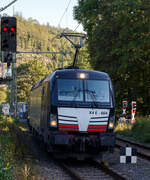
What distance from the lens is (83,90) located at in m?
12.4

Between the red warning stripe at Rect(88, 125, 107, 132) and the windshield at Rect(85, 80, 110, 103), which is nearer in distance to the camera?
the red warning stripe at Rect(88, 125, 107, 132)

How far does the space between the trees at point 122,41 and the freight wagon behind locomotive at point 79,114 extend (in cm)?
943

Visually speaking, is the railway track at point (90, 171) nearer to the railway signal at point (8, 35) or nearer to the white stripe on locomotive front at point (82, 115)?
the white stripe on locomotive front at point (82, 115)

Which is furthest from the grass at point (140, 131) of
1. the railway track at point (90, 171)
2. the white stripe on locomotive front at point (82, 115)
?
the white stripe on locomotive front at point (82, 115)

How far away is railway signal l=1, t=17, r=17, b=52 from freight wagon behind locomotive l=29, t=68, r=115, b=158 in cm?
185

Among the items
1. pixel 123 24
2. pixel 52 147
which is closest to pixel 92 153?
pixel 52 147

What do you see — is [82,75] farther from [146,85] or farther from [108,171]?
[146,85]

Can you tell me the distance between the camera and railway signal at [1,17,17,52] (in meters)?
11.5

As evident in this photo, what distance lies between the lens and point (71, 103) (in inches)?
472

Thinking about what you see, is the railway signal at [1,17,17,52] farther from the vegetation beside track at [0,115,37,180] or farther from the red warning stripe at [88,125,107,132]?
the red warning stripe at [88,125,107,132]

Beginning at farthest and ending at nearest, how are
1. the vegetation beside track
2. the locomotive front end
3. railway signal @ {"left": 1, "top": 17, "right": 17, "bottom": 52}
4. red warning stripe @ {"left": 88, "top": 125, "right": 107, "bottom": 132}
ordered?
red warning stripe @ {"left": 88, "top": 125, "right": 107, "bottom": 132} < the locomotive front end < railway signal @ {"left": 1, "top": 17, "right": 17, "bottom": 52} < the vegetation beside track

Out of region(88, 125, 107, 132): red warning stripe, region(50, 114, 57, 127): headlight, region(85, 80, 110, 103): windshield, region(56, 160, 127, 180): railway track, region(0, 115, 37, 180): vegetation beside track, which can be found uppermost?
region(85, 80, 110, 103): windshield

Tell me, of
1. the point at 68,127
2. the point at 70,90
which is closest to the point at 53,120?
the point at 68,127

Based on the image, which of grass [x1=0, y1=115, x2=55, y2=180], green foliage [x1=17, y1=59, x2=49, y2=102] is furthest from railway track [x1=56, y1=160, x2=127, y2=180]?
green foliage [x1=17, y1=59, x2=49, y2=102]
